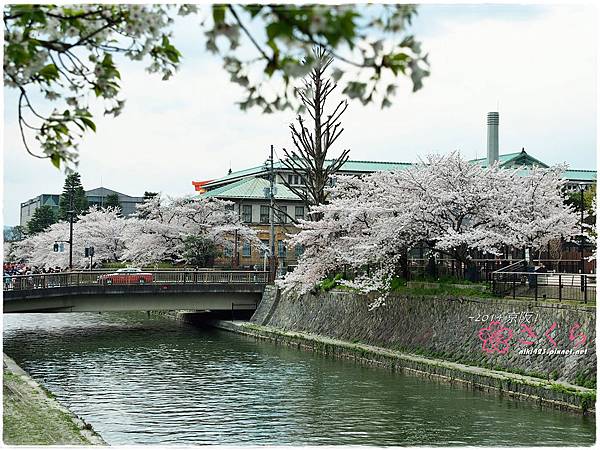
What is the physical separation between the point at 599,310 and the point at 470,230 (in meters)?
7.68

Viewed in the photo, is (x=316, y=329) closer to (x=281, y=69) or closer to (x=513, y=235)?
(x=513, y=235)

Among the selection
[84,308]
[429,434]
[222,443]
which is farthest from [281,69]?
[84,308]

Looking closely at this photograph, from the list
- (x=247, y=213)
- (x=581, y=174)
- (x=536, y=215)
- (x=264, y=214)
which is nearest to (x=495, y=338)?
(x=536, y=215)

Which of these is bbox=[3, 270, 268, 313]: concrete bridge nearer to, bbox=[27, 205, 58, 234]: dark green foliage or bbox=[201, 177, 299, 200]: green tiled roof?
bbox=[201, 177, 299, 200]: green tiled roof

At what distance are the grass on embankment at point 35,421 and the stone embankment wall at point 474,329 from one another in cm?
990

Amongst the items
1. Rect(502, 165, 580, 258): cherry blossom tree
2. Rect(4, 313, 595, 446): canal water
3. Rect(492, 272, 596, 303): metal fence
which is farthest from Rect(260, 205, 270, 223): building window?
Rect(492, 272, 596, 303): metal fence

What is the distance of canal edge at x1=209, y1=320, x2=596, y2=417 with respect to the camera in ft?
53.2

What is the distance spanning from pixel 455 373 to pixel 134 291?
1620cm

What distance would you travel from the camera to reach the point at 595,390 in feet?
52.7

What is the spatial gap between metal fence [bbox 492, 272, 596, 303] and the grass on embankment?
11182mm

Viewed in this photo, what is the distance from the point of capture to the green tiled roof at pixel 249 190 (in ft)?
183

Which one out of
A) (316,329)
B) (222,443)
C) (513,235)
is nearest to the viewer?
(222,443)

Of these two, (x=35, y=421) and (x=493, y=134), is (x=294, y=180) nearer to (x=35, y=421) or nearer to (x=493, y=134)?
(x=493, y=134)

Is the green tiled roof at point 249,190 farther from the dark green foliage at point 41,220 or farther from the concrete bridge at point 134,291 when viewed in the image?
the concrete bridge at point 134,291
